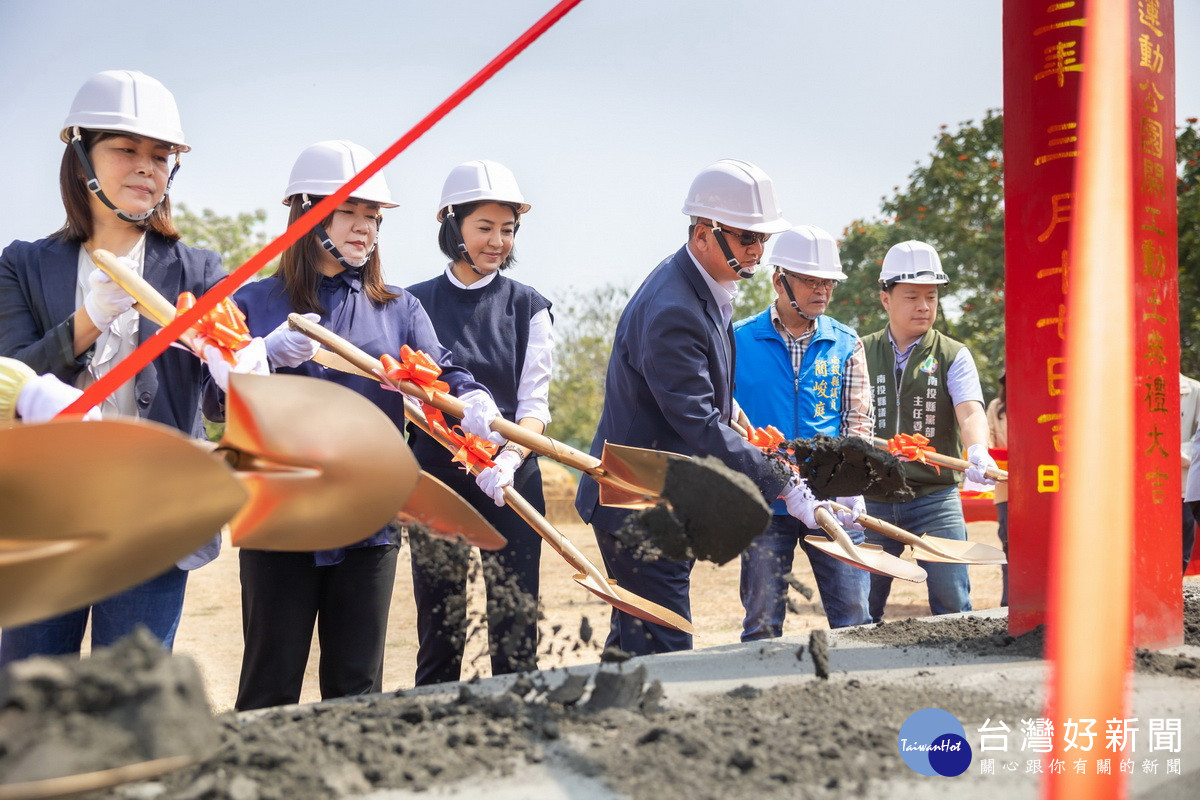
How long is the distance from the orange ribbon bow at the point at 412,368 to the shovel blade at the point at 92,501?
116 cm

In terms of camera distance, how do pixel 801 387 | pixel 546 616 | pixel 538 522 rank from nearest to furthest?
pixel 538 522 → pixel 801 387 → pixel 546 616

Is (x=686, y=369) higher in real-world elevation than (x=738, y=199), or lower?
lower

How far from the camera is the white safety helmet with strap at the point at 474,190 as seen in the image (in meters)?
3.53

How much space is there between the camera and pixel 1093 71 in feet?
9.07

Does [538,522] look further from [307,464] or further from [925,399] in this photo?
[925,399]

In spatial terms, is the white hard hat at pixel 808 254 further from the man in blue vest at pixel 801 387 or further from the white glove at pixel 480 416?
the white glove at pixel 480 416

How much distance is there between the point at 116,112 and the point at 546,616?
4.29 metres

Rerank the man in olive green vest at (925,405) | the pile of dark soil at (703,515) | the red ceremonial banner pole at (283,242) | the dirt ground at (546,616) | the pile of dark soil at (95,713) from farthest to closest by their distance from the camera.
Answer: the dirt ground at (546,616)
the man in olive green vest at (925,405)
the pile of dark soil at (703,515)
the red ceremonial banner pole at (283,242)
the pile of dark soil at (95,713)

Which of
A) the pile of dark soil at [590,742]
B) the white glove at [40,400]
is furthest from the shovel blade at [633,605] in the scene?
the white glove at [40,400]

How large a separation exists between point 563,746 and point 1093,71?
7.52ft

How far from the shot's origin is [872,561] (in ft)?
10.9

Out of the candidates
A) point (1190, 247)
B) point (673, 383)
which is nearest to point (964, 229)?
point (1190, 247)

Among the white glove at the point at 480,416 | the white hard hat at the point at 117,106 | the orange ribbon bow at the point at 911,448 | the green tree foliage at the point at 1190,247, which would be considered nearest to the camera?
the white hard hat at the point at 117,106

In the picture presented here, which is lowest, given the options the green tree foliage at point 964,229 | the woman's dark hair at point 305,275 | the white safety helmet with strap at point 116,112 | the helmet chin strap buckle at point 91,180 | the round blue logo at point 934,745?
the round blue logo at point 934,745
